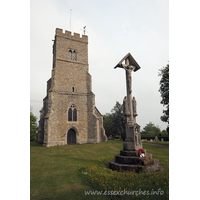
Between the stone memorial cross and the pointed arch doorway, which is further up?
the stone memorial cross

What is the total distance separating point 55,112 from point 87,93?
19.2ft

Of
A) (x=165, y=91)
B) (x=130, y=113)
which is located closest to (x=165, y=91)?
(x=165, y=91)

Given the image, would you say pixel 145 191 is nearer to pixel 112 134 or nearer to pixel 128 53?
pixel 128 53

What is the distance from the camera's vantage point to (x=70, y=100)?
2058cm

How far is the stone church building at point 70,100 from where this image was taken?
18.8 metres

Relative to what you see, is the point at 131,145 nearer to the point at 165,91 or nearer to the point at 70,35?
the point at 165,91

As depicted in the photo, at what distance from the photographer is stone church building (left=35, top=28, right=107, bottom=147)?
18844 mm

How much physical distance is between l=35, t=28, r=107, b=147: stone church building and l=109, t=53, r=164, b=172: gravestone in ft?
41.9

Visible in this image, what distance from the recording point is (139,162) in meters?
6.52

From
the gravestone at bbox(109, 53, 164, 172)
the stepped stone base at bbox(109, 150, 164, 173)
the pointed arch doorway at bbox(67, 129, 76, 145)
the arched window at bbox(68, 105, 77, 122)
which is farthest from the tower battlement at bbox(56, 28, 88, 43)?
the stepped stone base at bbox(109, 150, 164, 173)

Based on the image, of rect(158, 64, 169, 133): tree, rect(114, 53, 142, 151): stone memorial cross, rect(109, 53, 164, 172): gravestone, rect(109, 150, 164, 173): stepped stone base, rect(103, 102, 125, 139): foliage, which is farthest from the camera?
rect(103, 102, 125, 139): foliage

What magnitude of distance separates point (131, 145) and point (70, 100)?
1485 centimetres

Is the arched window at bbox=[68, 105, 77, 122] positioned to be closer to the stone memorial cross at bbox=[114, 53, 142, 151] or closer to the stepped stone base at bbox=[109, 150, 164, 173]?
the stone memorial cross at bbox=[114, 53, 142, 151]

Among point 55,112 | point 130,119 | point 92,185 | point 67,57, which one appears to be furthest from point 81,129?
point 92,185
